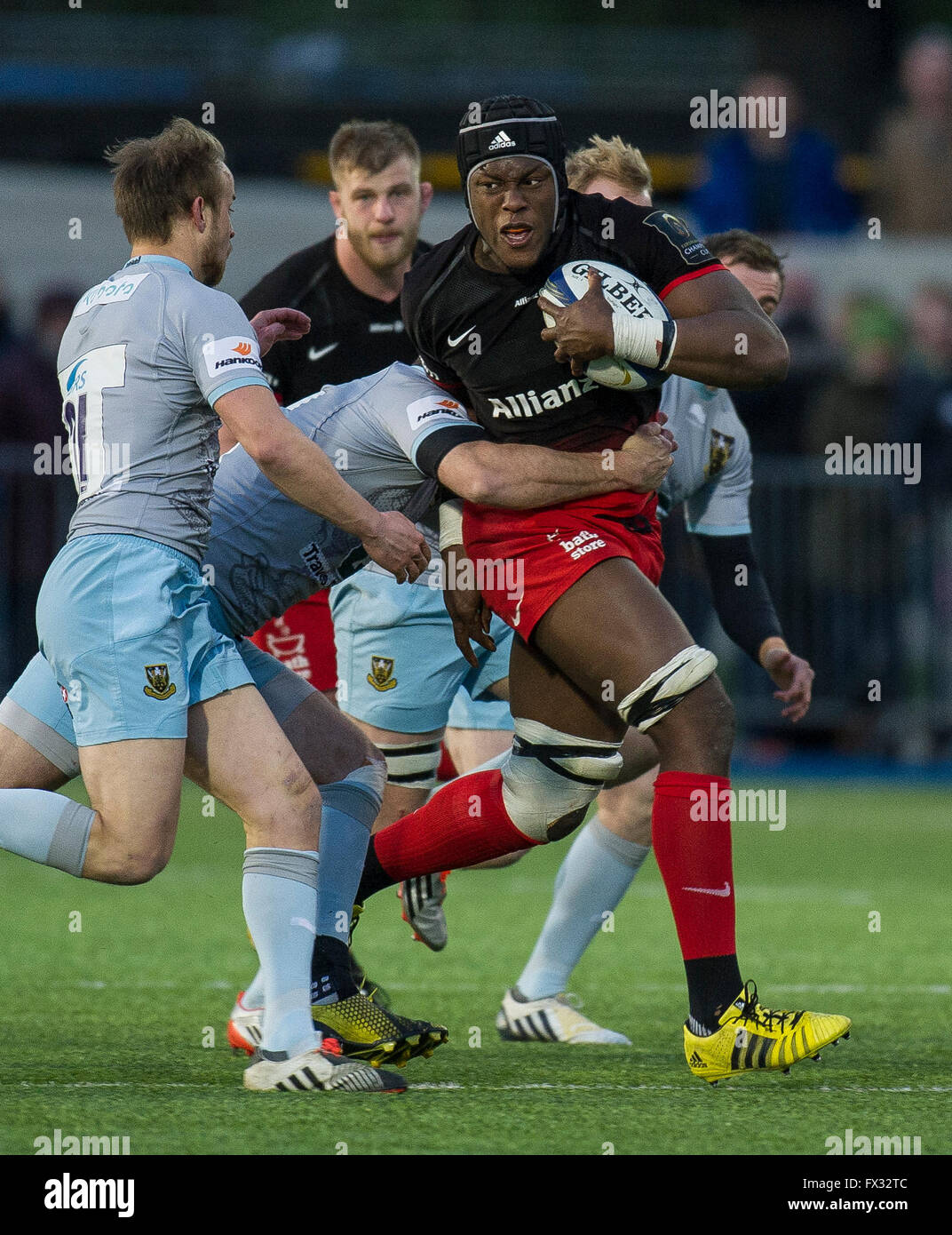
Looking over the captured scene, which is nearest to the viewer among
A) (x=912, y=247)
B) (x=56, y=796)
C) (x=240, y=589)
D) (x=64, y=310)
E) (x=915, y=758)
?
(x=56, y=796)

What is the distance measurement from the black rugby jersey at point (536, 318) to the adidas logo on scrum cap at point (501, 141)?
242 millimetres

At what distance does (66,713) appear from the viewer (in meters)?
4.63

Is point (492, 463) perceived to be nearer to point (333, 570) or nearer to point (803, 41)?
point (333, 570)

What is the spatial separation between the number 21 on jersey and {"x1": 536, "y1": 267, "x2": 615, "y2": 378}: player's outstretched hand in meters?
1.03

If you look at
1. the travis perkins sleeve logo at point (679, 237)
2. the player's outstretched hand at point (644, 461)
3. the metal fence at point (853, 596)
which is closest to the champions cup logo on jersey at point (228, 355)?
the player's outstretched hand at point (644, 461)

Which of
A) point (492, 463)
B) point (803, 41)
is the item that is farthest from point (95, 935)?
point (803, 41)

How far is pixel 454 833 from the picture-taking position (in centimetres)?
519

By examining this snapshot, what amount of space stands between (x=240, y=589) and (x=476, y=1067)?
1360 mm

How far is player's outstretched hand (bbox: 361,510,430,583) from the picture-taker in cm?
446

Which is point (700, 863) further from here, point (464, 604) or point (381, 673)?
point (381, 673)

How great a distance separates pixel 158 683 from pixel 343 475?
0.93 metres

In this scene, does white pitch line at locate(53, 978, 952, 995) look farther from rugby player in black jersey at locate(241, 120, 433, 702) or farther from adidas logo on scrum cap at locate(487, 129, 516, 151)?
adidas logo on scrum cap at locate(487, 129, 516, 151)

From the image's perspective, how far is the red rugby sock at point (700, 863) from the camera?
4566 millimetres

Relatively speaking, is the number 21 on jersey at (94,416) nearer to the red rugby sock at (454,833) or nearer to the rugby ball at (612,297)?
the rugby ball at (612,297)
